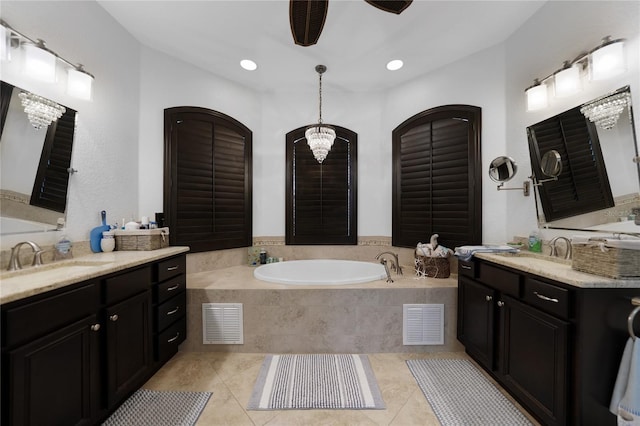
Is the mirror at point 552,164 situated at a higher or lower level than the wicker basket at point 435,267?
higher

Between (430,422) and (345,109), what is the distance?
127 inches

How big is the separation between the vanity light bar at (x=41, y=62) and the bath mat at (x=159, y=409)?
7.07 feet

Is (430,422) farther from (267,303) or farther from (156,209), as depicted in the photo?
(156,209)

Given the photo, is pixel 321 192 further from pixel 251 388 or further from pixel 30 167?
pixel 30 167

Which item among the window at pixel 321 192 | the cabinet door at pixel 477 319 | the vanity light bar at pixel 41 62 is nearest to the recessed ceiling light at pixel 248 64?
the window at pixel 321 192

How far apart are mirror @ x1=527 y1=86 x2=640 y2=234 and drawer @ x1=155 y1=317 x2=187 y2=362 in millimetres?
3096

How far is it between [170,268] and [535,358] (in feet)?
8.29

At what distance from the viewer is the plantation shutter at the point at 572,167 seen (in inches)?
64.8

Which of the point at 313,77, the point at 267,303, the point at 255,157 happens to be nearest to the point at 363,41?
the point at 313,77

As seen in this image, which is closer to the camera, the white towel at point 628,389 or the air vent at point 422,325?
the white towel at point 628,389

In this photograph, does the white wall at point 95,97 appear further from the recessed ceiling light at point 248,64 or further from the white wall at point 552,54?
the white wall at point 552,54

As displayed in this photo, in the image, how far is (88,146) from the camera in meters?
1.99

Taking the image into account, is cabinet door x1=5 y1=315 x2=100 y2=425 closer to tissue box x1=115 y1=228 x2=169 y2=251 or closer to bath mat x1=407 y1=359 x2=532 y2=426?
tissue box x1=115 y1=228 x2=169 y2=251

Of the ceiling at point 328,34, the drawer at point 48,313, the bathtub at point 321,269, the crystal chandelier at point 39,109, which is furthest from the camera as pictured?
the bathtub at point 321,269
